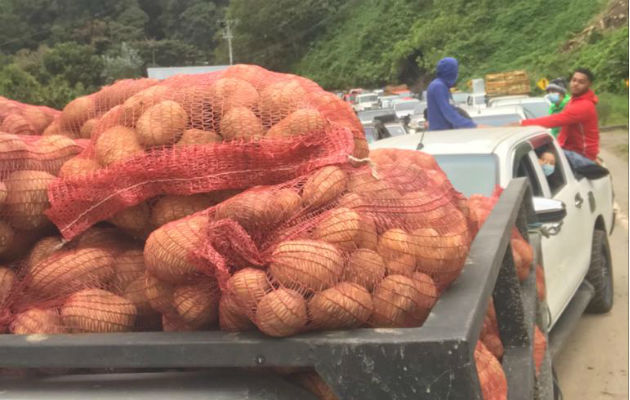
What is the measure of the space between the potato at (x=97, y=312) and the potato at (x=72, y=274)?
65mm

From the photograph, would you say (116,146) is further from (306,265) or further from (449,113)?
(449,113)

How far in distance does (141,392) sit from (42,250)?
0.98 meters

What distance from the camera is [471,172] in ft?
17.1

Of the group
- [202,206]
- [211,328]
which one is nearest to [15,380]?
[211,328]

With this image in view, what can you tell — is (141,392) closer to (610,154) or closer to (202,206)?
(202,206)

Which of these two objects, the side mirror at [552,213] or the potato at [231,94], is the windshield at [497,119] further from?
the potato at [231,94]

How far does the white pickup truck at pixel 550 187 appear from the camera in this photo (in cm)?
511

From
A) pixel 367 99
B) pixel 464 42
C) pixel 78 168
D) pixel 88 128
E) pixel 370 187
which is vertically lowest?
pixel 367 99

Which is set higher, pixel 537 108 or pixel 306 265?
pixel 306 265

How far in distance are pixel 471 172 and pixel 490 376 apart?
9.65 ft

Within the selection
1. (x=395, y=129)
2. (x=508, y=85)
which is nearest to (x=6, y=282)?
(x=395, y=129)

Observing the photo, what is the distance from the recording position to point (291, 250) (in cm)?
207

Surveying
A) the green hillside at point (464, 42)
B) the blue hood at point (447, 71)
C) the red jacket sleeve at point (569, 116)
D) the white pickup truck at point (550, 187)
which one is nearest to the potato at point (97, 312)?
the white pickup truck at point (550, 187)

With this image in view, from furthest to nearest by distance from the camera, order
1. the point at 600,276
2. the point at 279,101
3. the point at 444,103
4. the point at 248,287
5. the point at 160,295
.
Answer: the point at 444,103
the point at 600,276
the point at 279,101
the point at 160,295
the point at 248,287
